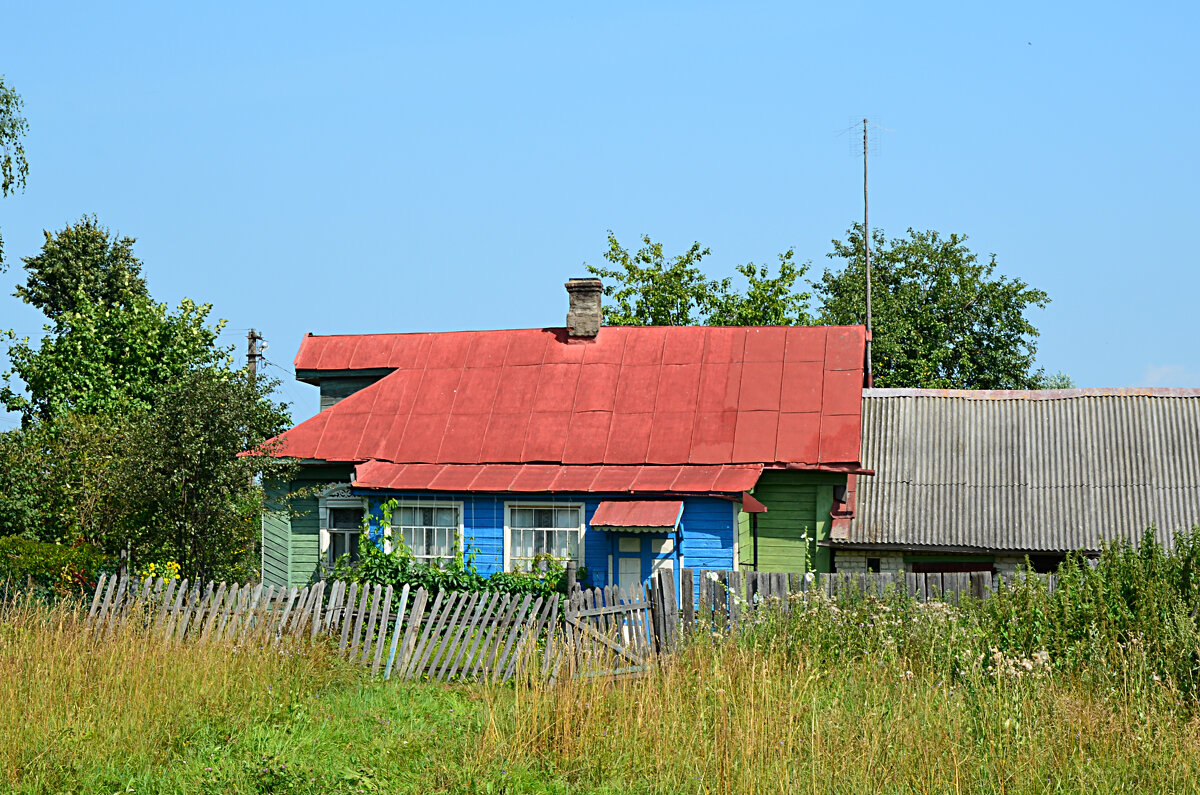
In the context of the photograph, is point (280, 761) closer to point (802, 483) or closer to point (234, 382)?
point (234, 382)

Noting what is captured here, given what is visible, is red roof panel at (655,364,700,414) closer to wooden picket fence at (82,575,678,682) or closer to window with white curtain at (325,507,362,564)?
window with white curtain at (325,507,362,564)

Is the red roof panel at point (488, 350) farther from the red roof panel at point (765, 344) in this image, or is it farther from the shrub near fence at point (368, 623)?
the shrub near fence at point (368, 623)

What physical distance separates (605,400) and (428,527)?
11.9 ft

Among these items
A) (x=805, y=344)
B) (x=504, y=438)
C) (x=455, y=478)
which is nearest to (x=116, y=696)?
(x=455, y=478)

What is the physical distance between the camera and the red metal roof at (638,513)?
15.9 m

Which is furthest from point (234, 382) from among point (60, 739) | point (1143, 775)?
point (1143, 775)

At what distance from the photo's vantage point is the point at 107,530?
2075 centimetres

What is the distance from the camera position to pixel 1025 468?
18750mm

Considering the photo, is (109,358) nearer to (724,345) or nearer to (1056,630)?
(724,345)

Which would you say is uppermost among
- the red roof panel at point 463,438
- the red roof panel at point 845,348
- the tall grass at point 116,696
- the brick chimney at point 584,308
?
the brick chimney at point 584,308

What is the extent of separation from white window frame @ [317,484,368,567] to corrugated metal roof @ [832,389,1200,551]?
7.50 m

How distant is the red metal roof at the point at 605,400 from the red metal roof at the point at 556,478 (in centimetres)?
23

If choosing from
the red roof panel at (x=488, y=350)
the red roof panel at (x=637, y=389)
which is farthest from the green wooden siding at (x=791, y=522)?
the red roof panel at (x=488, y=350)

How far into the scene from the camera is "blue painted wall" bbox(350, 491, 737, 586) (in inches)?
653
